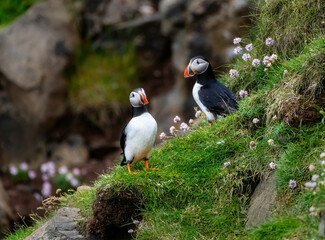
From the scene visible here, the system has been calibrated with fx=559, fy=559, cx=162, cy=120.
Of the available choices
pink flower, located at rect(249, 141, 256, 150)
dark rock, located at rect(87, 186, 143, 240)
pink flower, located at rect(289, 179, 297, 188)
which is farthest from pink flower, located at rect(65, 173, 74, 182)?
pink flower, located at rect(289, 179, 297, 188)

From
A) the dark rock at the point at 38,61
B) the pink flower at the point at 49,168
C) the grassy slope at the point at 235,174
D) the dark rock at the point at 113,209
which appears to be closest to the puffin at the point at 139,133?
the grassy slope at the point at 235,174

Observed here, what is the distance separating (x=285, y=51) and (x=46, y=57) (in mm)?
5467

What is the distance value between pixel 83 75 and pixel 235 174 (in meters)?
6.28

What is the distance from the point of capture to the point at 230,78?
620 cm

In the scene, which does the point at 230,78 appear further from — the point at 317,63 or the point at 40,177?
the point at 40,177

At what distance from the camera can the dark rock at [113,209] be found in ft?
14.9

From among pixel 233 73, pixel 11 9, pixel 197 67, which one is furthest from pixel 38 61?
pixel 233 73

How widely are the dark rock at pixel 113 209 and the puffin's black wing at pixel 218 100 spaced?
1.37m

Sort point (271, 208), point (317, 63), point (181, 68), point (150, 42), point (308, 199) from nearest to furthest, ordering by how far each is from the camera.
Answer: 1. point (308, 199)
2. point (271, 208)
3. point (317, 63)
4. point (181, 68)
5. point (150, 42)

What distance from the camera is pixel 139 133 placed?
4855 millimetres

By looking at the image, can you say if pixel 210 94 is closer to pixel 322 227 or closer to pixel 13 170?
pixel 322 227

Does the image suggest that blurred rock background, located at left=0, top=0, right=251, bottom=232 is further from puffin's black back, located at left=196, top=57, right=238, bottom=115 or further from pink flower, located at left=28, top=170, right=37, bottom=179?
puffin's black back, located at left=196, top=57, right=238, bottom=115

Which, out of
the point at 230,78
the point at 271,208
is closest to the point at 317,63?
the point at 271,208

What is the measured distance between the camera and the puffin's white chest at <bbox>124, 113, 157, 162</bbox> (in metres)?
4.84
